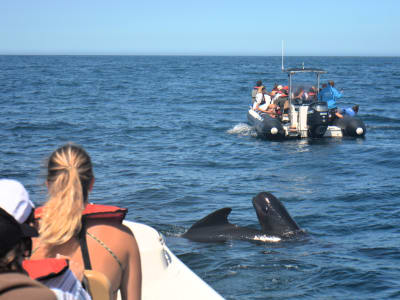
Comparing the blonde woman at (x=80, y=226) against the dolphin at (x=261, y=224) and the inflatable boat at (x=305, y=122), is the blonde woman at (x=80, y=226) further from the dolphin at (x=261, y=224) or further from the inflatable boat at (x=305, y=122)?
the inflatable boat at (x=305, y=122)

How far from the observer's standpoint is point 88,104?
3334 centimetres

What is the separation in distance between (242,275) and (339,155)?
10.4 meters

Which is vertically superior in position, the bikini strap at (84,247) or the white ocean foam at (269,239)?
the bikini strap at (84,247)

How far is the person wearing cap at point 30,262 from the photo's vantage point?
2276 mm

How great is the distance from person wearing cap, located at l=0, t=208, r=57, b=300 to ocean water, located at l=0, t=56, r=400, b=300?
1146 millimetres

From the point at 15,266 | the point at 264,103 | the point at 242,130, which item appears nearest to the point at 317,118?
the point at 264,103

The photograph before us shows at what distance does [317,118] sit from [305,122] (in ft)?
1.67

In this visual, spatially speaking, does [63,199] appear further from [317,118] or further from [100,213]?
[317,118]

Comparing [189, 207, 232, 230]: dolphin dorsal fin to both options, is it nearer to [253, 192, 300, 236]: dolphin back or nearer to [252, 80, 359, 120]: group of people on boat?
[253, 192, 300, 236]: dolphin back

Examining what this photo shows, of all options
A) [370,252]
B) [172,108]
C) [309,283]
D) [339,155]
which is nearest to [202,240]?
[309,283]

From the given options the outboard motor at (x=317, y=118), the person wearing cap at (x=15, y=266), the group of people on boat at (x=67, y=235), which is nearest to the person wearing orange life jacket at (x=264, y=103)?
the outboard motor at (x=317, y=118)

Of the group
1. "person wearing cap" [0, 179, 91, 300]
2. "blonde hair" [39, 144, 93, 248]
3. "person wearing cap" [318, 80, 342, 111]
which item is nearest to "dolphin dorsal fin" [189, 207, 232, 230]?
"blonde hair" [39, 144, 93, 248]

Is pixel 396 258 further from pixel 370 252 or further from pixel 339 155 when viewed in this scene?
pixel 339 155

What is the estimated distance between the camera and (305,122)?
1858cm
